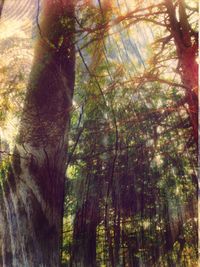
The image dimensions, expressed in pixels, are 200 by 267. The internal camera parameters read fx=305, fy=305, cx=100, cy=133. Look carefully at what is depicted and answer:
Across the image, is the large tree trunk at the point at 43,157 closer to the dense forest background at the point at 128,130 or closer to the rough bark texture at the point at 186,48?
the dense forest background at the point at 128,130

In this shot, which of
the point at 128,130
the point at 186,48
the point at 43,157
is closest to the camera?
the point at 43,157

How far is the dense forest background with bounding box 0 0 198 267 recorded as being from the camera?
2.19m

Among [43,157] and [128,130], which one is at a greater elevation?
[128,130]

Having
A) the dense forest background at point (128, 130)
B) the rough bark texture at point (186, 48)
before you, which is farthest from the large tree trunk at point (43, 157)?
the rough bark texture at point (186, 48)

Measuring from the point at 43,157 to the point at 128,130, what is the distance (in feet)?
3.10

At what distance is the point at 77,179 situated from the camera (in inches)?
99.7

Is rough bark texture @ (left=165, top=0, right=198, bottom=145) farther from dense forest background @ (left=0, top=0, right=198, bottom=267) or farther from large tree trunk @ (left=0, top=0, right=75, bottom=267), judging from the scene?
large tree trunk @ (left=0, top=0, right=75, bottom=267)

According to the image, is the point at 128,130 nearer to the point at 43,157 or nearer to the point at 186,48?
the point at 186,48

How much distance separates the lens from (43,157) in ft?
5.72

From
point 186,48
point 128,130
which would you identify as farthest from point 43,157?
point 186,48

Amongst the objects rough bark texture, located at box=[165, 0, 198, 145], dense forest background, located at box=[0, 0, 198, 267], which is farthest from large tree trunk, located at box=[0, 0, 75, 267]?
rough bark texture, located at box=[165, 0, 198, 145]

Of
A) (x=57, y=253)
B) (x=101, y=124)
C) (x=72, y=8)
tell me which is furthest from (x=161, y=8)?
(x=57, y=253)

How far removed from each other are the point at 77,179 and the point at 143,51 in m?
1.24

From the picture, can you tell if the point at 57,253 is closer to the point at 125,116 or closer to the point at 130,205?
the point at 130,205
